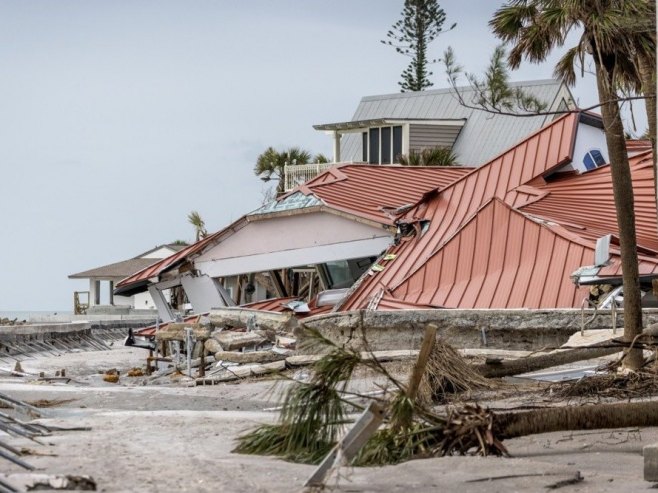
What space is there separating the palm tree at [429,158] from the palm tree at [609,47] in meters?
32.3

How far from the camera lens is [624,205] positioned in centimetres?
1555

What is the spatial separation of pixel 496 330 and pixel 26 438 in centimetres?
1058

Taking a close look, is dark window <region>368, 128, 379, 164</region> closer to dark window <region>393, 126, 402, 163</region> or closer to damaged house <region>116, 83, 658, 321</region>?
dark window <region>393, 126, 402, 163</region>

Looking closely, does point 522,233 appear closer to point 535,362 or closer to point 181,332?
point 181,332

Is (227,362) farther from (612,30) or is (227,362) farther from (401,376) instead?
(612,30)

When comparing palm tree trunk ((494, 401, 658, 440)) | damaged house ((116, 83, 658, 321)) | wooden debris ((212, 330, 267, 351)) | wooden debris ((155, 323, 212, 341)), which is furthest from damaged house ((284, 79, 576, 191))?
palm tree trunk ((494, 401, 658, 440))

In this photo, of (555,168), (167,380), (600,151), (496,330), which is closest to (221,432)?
(496,330)

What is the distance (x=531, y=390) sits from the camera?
14680mm

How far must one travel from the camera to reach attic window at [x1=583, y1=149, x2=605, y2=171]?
33.0m

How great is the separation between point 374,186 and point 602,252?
16185 mm

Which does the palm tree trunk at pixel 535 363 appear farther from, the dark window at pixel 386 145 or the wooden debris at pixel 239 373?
the dark window at pixel 386 145

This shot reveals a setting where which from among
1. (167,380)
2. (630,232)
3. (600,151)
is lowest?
(167,380)

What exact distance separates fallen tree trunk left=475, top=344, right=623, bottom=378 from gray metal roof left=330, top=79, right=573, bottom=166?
112 feet

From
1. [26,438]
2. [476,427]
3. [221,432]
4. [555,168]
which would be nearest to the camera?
[476,427]
